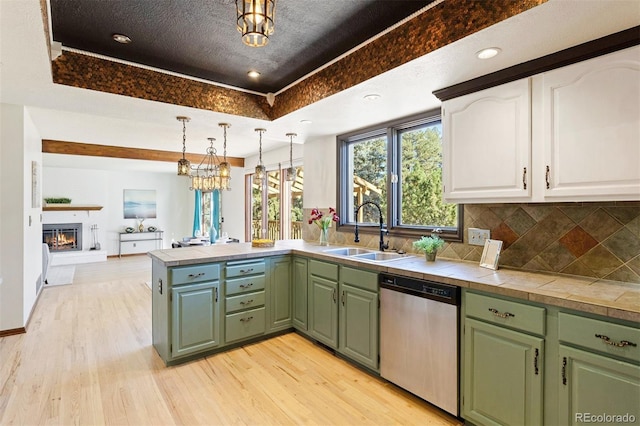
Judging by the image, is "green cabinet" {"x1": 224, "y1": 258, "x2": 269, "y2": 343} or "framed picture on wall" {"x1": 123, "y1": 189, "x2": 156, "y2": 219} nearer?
"green cabinet" {"x1": 224, "y1": 258, "x2": 269, "y2": 343}

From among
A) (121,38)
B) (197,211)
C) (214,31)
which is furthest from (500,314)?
(197,211)

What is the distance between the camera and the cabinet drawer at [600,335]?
1.39 metres

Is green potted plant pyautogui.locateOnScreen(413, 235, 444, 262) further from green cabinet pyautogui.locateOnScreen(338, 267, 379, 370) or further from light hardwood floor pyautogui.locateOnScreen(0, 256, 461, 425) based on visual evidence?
light hardwood floor pyautogui.locateOnScreen(0, 256, 461, 425)

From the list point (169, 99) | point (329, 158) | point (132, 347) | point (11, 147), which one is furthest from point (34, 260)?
point (329, 158)

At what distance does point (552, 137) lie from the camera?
189cm

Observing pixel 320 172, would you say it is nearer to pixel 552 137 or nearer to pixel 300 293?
pixel 300 293

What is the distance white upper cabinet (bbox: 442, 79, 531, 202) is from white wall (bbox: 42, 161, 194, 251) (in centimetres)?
722

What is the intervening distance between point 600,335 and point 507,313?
387 millimetres

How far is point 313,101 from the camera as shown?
2.83m

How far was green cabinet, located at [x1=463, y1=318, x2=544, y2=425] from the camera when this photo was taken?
1686 mm

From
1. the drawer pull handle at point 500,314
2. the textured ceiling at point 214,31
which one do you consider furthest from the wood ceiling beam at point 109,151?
the drawer pull handle at point 500,314

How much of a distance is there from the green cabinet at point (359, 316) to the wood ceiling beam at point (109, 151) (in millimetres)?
5258

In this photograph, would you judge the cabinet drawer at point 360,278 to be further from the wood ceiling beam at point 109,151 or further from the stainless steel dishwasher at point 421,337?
the wood ceiling beam at point 109,151

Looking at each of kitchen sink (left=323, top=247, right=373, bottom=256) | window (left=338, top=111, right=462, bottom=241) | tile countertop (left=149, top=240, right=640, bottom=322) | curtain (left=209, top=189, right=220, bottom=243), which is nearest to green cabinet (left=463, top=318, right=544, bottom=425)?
tile countertop (left=149, top=240, right=640, bottom=322)
